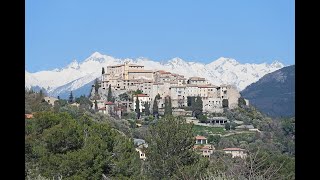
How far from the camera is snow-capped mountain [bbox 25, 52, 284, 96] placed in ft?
136

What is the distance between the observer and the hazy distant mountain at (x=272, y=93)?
69.1 ft

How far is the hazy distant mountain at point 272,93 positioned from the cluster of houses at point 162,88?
197cm

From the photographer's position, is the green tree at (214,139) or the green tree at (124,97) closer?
the green tree at (214,139)

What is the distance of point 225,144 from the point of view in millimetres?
18281

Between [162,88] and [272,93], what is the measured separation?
12.1 m

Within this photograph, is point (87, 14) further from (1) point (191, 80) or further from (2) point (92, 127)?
(2) point (92, 127)

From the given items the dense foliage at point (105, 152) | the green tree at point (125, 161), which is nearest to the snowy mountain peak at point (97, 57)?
the dense foliage at point (105, 152)

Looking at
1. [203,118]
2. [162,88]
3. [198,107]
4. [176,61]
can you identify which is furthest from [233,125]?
[176,61]

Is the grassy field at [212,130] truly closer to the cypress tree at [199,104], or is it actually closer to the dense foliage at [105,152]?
the cypress tree at [199,104]

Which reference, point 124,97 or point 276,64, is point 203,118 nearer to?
point 124,97

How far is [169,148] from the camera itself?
32.7ft

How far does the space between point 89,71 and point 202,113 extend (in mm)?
26303

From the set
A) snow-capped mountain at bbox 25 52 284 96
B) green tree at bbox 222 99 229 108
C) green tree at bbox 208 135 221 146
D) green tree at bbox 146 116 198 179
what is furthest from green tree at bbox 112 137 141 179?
snow-capped mountain at bbox 25 52 284 96

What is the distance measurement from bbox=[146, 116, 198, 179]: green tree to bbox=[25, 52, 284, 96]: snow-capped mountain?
1082 inches
